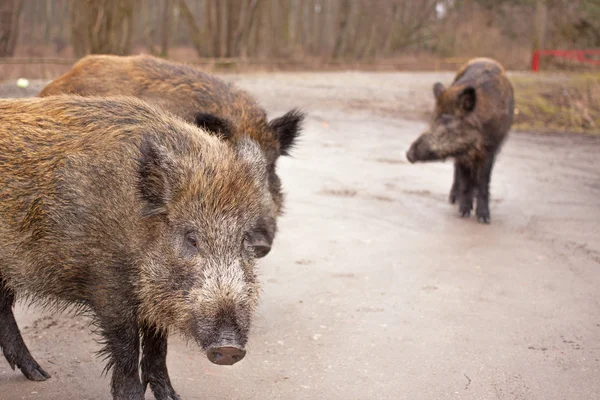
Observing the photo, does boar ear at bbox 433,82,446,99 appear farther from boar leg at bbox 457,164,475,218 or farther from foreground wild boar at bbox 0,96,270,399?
foreground wild boar at bbox 0,96,270,399

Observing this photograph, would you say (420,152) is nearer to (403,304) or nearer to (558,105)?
(403,304)

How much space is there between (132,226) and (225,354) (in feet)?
2.64

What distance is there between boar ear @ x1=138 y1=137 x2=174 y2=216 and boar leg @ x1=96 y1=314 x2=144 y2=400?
0.46m

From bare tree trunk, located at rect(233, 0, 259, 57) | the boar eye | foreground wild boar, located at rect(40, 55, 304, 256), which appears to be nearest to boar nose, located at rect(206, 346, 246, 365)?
the boar eye

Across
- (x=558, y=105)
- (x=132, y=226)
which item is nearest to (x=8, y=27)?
(x=558, y=105)

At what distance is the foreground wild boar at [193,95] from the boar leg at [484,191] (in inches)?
129

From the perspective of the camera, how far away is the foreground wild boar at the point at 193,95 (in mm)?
5730

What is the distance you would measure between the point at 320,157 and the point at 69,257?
734 centimetres

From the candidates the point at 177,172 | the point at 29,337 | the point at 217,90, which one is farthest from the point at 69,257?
the point at 217,90

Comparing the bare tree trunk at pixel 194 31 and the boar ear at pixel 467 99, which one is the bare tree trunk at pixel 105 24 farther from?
the bare tree trunk at pixel 194 31

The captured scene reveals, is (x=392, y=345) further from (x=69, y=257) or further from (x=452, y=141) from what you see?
(x=452, y=141)

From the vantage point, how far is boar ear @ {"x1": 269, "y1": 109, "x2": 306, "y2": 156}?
18.8 ft

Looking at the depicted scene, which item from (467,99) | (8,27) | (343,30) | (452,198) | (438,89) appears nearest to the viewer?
(467,99)

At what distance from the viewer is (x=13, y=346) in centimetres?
444
